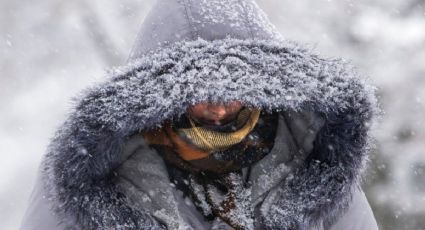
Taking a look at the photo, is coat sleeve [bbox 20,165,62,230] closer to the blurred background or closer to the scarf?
the scarf

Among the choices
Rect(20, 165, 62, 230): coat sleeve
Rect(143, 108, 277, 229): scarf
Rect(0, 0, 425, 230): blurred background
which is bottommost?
Rect(20, 165, 62, 230): coat sleeve

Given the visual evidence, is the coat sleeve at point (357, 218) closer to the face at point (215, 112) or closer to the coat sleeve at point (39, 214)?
the face at point (215, 112)

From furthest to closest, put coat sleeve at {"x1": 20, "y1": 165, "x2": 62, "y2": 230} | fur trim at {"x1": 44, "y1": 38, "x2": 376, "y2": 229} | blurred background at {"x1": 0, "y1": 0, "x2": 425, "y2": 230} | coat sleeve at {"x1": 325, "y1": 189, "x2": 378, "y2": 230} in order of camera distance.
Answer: blurred background at {"x1": 0, "y1": 0, "x2": 425, "y2": 230} → coat sleeve at {"x1": 325, "y1": 189, "x2": 378, "y2": 230} → coat sleeve at {"x1": 20, "y1": 165, "x2": 62, "y2": 230} → fur trim at {"x1": 44, "y1": 38, "x2": 376, "y2": 229}

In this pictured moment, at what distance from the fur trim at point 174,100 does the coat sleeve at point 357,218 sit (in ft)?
0.48

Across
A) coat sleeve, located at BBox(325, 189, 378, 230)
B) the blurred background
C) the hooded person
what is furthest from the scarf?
the blurred background

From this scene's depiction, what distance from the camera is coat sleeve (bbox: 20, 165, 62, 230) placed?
1436mm

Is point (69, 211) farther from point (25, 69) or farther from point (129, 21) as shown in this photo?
point (25, 69)

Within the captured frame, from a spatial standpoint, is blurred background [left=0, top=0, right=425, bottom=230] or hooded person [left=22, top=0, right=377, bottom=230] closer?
hooded person [left=22, top=0, right=377, bottom=230]

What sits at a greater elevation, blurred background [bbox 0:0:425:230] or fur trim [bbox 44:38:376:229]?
blurred background [bbox 0:0:425:230]

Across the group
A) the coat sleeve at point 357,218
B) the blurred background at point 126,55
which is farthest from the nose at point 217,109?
the blurred background at point 126,55

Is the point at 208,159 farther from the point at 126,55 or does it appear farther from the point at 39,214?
the point at 126,55

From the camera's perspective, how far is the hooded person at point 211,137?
133cm

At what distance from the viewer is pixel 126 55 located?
3.93 metres

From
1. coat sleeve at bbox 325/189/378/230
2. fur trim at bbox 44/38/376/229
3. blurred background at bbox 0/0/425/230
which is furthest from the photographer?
blurred background at bbox 0/0/425/230
